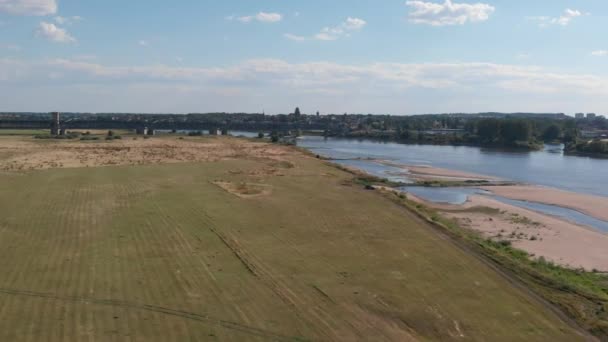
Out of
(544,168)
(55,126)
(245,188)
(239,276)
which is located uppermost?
(55,126)

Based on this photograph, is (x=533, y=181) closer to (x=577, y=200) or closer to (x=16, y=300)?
(x=577, y=200)

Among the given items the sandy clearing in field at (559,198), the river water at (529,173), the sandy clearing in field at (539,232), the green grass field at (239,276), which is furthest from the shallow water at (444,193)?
the green grass field at (239,276)

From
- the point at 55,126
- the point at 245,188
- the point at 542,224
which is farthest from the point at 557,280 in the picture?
the point at 55,126

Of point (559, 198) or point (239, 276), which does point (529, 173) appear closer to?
point (559, 198)

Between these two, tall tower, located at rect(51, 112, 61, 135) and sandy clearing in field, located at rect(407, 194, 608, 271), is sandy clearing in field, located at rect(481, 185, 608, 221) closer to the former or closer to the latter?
sandy clearing in field, located at rect(407, 194, 608, 271)

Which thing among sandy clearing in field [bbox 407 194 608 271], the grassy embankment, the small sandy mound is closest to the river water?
sandy clearing in field [bbox 407 194 608 271]

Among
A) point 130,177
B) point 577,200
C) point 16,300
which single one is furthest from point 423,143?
point 16,300
